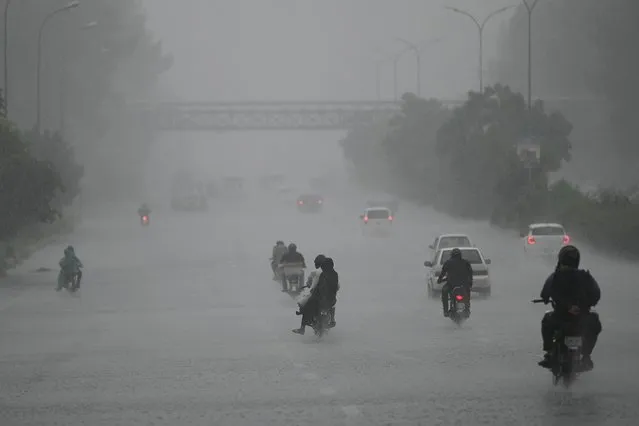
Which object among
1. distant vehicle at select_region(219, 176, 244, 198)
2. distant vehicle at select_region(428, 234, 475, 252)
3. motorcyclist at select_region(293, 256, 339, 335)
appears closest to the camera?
motorcyclist at select_region(293, 256, 339, 335)

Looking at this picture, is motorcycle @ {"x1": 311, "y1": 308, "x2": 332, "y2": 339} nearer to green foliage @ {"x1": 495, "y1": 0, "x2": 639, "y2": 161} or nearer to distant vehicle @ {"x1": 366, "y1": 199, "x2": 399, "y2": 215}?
distant vehicle @ {"x1": 366, "y1": 199, "x2": 399, "y2": 215}

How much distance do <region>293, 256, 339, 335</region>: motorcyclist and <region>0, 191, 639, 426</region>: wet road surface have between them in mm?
407

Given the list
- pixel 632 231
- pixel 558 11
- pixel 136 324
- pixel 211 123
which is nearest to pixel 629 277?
pixel 632 231

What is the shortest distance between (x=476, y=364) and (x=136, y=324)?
35.7 feet

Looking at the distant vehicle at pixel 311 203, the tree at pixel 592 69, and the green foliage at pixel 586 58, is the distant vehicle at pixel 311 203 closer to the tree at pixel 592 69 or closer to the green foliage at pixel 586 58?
the tree at pixel 592 69

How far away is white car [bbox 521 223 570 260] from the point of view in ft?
178

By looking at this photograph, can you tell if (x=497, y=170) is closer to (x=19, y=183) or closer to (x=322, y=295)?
(x=19, y=183)

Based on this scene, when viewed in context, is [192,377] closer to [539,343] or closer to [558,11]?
[539,343]

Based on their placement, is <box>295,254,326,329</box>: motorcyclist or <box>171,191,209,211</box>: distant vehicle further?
<box>171,191,209,211</box>: distant vehicle

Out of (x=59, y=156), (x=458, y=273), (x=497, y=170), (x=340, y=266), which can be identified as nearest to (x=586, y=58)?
(x=497, y=170)

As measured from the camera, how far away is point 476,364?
20.3m

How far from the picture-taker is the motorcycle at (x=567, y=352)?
16938mm

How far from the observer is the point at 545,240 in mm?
54312

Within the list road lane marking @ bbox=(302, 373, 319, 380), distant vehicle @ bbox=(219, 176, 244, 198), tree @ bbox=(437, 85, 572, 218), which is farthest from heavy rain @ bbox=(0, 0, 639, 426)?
distant vehicle @ bbox=(219, 176, 244, 198)
